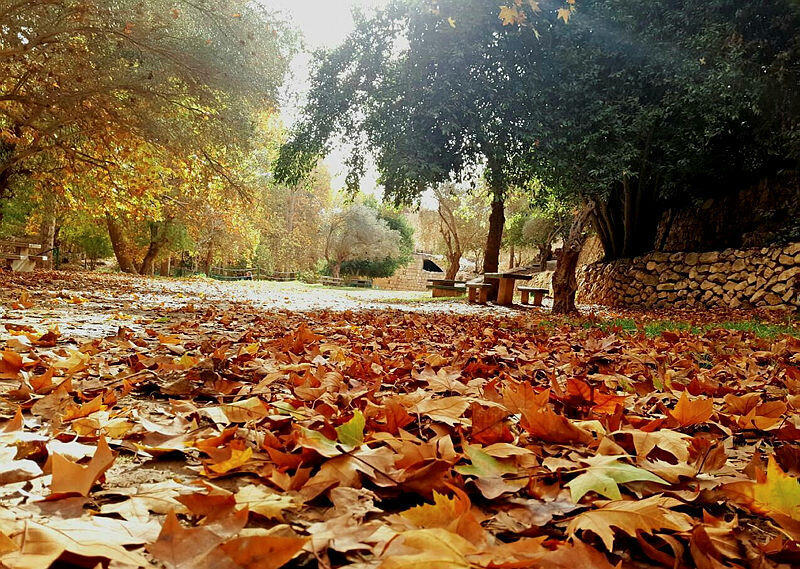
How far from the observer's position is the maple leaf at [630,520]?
73 centimetres

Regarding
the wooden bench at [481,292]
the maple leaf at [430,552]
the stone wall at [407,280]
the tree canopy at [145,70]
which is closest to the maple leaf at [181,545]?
the maple leaf at [430,552]

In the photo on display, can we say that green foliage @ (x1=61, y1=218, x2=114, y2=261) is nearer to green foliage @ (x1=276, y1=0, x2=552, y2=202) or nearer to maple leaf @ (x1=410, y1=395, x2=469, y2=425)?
green foliage @ (x1=276, y1=0, x2=552, y2=202)

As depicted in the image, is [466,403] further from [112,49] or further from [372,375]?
[112,49]

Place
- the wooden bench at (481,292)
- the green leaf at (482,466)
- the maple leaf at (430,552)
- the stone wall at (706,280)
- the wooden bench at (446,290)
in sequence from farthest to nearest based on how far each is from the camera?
the wooden bench at (446,290), the wooden bench at (481,292), the stone wall at (706,280), the green leaf at (482,466), the maple leaf at (430,552)

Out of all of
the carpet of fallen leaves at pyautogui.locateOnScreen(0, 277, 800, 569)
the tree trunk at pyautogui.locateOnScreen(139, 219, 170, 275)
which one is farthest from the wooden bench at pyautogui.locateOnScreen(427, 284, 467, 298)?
the carpet of fallen leaves at pyautogui.locateOnScreen(0, 277, 800, 569)

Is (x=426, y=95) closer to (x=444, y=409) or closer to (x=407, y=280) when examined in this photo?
(x=444, y=409)

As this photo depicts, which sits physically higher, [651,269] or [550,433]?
[651,269]

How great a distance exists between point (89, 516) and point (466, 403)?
90 cm

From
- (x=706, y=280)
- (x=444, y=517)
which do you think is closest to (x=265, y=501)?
(x=444, y=517)

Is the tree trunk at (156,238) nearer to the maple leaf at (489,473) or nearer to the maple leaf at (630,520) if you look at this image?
the maple leaf at (489,473)

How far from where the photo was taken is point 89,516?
2.45 feet

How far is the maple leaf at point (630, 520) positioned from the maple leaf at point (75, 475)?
84cm

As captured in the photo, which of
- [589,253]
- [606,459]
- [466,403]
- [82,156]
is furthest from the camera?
[589,253]

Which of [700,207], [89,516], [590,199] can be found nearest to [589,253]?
[700,207]
